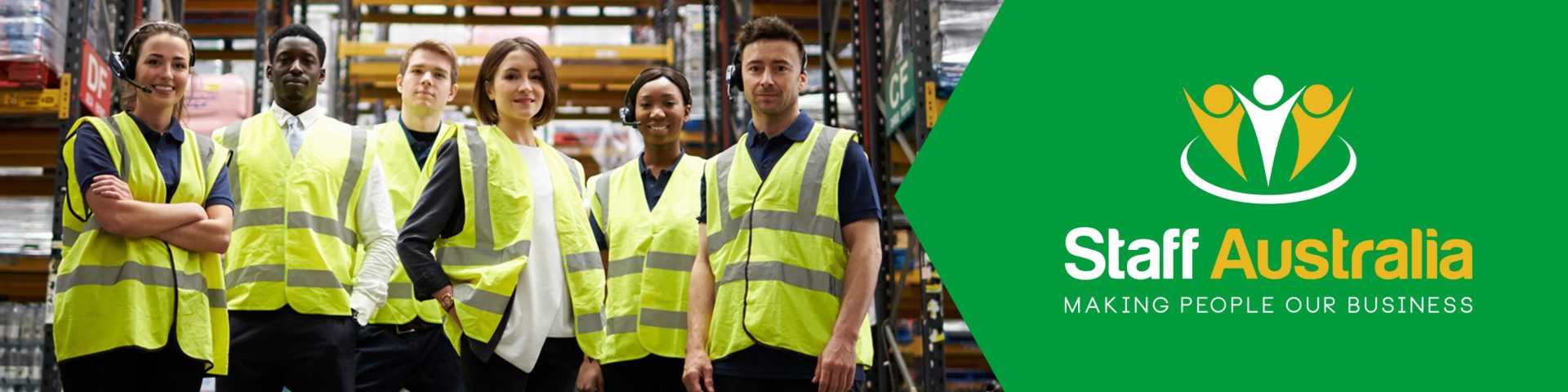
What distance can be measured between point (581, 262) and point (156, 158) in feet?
3.03

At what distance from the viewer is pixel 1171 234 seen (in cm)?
427

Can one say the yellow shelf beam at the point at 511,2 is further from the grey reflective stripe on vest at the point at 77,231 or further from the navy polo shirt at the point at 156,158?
the grey reflective stripe on vest at the point at 77,231

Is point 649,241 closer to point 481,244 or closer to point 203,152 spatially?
point 481,244

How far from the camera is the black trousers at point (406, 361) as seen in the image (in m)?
3.83

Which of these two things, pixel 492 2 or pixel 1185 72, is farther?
pixel 492 2

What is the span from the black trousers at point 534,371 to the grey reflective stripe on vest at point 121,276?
636mm

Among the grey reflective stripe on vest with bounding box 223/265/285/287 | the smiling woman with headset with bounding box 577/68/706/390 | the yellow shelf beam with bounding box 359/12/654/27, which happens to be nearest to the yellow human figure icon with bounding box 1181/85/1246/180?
the smiling woman with headset with bounding box 577/68/706/390

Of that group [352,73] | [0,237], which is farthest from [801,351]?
[352,73]

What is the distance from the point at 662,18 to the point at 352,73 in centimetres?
202

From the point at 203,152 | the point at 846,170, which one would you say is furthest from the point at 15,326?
the point at 846,170

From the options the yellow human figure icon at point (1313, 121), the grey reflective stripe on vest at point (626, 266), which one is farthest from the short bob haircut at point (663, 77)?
the yellow human figure icon at point (1313, 121)

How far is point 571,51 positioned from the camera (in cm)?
815

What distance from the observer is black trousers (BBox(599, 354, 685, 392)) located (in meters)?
3.53

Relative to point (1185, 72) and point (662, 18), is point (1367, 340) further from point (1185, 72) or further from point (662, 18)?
point (662, 18)
